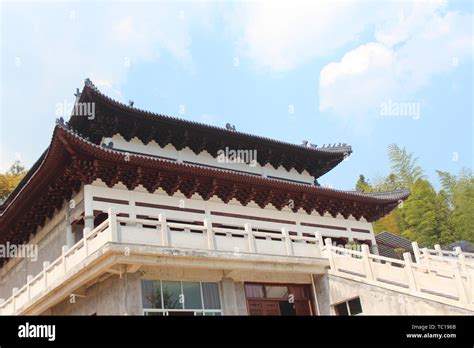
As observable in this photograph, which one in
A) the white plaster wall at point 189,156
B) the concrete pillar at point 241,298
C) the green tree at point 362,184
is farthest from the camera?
the green tree at point 362,184

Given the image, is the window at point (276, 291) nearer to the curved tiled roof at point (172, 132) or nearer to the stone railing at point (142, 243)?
the stone railing at point (142, 243)

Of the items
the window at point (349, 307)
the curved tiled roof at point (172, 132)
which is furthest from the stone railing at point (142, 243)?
the curved tiled roof at point (172, 132)

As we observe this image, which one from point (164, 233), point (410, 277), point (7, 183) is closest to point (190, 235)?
point (164, 233)

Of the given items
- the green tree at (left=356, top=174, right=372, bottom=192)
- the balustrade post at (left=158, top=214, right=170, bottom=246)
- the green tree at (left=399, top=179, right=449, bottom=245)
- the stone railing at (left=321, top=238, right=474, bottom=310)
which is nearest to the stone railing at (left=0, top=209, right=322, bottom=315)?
the balustrade post at (left=158, top=214, right=170, bottom=246)

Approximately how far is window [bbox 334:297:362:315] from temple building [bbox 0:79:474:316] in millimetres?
42

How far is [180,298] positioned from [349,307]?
5.61 meters

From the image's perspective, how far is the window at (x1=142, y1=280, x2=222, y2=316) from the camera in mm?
15883

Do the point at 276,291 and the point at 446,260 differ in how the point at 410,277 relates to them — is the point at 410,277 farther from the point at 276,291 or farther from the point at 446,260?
the point at 276,291

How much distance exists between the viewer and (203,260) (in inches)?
655

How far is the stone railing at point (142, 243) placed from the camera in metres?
15.7

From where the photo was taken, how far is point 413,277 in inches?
655

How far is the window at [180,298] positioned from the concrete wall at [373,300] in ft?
12.8

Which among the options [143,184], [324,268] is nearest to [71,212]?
[143,184]
